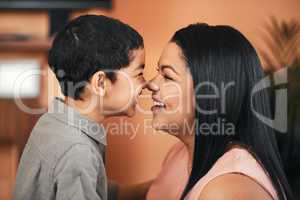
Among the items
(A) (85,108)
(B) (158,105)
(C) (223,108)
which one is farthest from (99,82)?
(C) (223,108)

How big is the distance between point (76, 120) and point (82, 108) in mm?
67

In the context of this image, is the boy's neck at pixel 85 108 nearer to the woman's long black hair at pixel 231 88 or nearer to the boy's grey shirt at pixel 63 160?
the boy's grey shirt at pixel 63 160

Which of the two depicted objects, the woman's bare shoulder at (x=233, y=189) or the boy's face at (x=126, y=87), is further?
the boy's face at (x=126, y=87)

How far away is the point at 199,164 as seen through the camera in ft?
3.91

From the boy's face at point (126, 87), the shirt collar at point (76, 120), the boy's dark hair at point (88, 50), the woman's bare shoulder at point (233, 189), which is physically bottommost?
the woman's bare shoulder at point (233, 189)

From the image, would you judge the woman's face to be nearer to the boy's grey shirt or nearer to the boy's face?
the boy's face

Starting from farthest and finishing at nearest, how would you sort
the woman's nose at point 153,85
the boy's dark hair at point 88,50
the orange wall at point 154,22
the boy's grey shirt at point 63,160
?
1. the orange wall at point 154,22
2. the woman's nose at point 153,85
3. the boy's dark hair at point 88,50
4. the boy's grey shirt at point 63,160

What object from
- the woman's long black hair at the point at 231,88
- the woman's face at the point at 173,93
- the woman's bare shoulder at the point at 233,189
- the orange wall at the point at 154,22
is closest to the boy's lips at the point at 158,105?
the woman's face at the point at 173,93

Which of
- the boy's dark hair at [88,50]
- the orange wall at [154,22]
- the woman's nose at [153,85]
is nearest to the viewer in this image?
the boy's dark hair at [88,50]

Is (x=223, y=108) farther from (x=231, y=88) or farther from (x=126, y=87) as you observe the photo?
(x=126, y=87)

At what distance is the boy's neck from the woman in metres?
0.17

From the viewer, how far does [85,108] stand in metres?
1.18

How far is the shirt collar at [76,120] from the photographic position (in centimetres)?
111

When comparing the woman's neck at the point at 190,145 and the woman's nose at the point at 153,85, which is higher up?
the woman's nose at the point at 153,85
